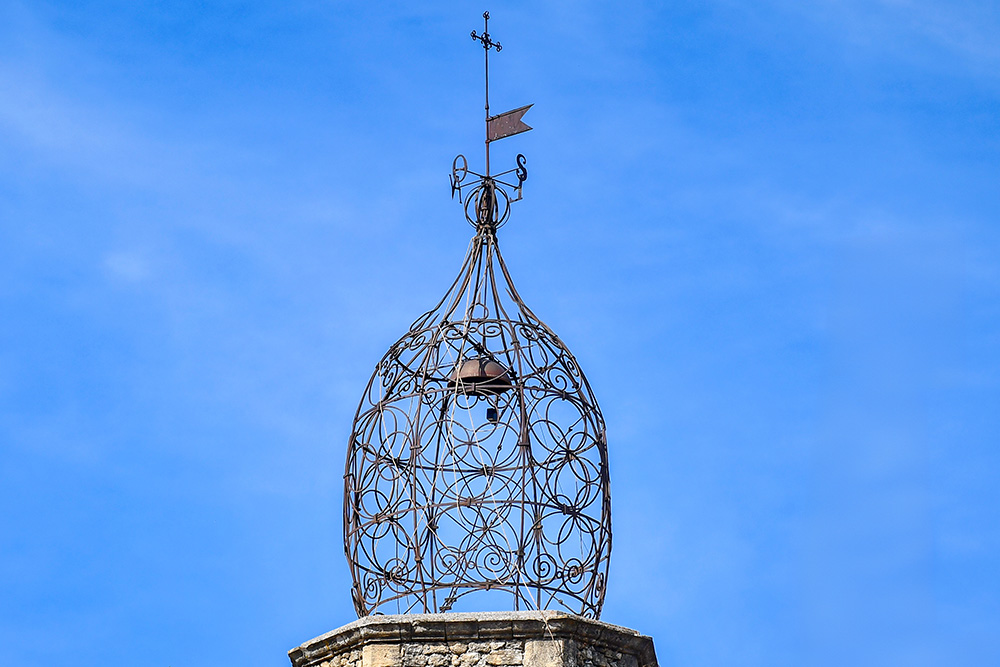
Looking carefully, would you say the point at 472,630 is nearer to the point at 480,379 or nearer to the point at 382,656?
the point at 382,656

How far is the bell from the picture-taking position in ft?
37.6

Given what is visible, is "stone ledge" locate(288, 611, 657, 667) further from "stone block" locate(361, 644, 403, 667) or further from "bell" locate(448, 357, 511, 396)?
"bell" locate(448, 357, 511, 396)

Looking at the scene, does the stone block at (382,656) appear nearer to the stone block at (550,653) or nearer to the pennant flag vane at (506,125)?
the stone block at (550,653)

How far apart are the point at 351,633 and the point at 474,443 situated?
55.3 inches

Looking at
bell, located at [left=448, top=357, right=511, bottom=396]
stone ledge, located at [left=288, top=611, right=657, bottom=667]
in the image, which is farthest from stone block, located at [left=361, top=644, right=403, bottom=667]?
bell, located at [left=448, top=357, right=511, bottom=396]

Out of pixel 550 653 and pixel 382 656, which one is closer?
pixel 550 653

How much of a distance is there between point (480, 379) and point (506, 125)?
1811mm

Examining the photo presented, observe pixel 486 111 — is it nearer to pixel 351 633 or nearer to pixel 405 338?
pixel 405 338

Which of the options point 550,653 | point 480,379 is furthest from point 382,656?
point 480,379

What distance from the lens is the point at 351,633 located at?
1097 centimetres

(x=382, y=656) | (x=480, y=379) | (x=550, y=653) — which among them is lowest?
(x=550, y=653)

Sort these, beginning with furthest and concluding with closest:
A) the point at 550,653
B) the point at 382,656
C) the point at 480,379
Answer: the point at 480,379
the point at 382,656
the point at 550,653

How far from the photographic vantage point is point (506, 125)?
12.1m

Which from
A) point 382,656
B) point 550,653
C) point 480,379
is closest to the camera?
point 550,653
